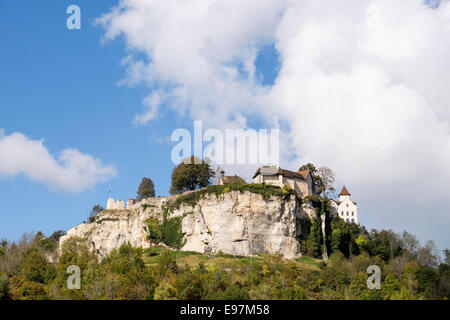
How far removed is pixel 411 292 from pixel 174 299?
22.8 m

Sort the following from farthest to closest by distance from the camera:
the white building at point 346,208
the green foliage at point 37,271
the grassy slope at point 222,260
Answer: the white building at point 346,208 < the green foliage at point 37,271 < the grassy slope at point 222,260

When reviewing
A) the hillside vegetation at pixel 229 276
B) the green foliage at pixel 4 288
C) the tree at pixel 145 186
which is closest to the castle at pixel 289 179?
the hillside vegetation at pixel 229 276

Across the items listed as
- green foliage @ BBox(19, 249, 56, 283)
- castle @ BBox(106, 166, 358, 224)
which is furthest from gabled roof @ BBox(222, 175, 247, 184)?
green foliage @ BBox(19, 249, 56, 283)

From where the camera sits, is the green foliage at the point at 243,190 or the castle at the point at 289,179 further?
the castle at the point at 289,179

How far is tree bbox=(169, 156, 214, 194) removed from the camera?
250ft

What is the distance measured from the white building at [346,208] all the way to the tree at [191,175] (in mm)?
22523

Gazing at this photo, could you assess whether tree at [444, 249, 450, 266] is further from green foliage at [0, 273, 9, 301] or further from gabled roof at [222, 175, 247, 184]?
green foliage at [0, 273, 9, 301]

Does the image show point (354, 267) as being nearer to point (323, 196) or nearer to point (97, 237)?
point (323, 196)

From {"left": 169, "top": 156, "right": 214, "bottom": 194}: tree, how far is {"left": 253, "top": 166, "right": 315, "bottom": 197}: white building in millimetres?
7473

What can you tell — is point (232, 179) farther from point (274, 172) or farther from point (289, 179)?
point (289, 179)

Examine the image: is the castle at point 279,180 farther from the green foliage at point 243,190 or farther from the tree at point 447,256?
the tree at point 447,256

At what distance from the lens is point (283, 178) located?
70.8 m

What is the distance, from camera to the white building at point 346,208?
8562 centimetres

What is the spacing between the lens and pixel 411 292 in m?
52.3
